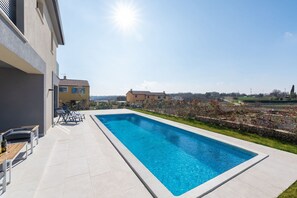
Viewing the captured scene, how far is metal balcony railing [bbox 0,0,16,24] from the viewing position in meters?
3.48

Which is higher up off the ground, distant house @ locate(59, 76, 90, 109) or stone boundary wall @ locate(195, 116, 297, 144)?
distant house @ locate(59, 76, 90, 109)

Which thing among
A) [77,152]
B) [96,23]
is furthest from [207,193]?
[96,23]

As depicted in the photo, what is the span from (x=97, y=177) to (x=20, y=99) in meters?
5.41

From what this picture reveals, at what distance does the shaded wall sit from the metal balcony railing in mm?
3053

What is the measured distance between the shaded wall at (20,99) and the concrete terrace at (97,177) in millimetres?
2032

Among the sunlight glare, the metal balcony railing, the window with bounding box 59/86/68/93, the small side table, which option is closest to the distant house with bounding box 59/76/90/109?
the window with bounding box 59/86/68/93

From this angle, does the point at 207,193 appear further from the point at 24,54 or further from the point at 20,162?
the point at 24,54

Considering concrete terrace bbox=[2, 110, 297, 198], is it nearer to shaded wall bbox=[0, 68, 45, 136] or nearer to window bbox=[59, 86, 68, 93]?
shaded wall bbox=[0, 68, 45, 136]

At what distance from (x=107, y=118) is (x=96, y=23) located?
28.5 feet

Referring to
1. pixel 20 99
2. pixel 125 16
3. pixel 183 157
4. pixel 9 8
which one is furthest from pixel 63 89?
pixel 183 157

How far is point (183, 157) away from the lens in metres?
5.88

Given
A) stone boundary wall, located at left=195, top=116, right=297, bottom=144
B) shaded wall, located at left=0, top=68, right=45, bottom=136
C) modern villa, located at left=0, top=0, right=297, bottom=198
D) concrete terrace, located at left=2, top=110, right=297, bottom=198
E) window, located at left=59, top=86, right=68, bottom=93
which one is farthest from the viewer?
window, located at left=59, top=86, right=68, bottom=93

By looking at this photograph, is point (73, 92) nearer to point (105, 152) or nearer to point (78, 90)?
point (78, 90)

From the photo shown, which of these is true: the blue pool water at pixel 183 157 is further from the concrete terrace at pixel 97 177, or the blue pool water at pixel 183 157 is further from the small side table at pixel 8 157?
the small side table at pixel 8 157
